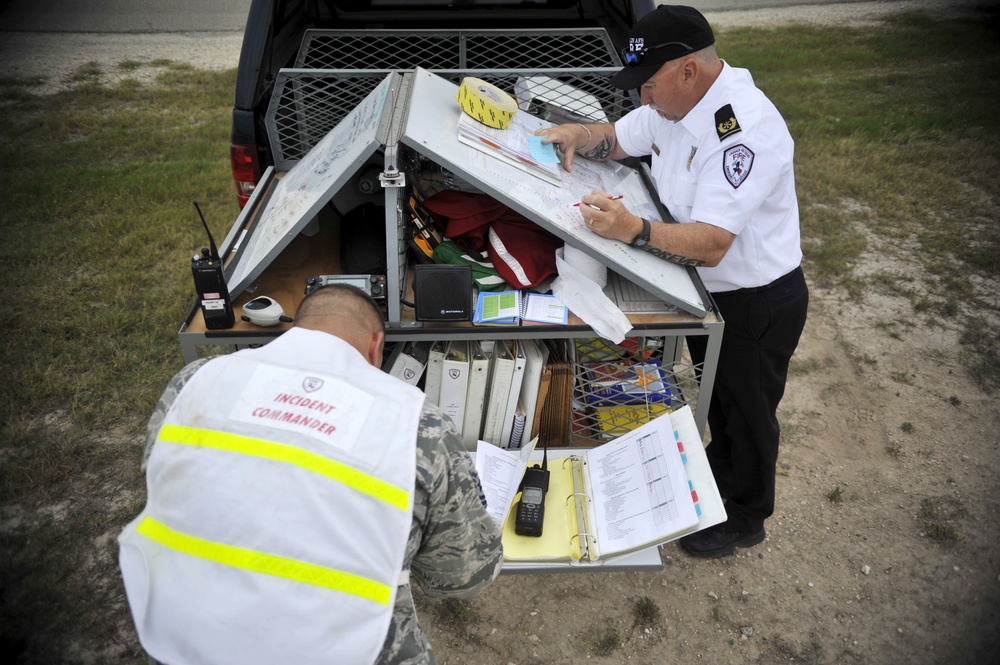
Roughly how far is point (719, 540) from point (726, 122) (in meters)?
1.54

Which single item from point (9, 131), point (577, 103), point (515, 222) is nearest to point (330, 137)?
point (515, 222)

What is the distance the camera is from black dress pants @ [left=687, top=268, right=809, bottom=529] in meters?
2.21

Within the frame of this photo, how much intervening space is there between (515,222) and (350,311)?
2.64ft

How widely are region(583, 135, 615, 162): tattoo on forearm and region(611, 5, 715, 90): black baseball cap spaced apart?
0.46m

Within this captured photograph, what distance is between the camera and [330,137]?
2.43 m

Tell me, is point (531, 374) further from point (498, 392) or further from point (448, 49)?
point (448, 49)

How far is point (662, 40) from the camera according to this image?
201 cm

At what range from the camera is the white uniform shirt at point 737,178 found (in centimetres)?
195

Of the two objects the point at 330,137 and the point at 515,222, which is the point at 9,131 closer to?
the point at 330,137

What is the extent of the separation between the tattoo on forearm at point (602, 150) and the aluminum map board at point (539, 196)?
0.34 m

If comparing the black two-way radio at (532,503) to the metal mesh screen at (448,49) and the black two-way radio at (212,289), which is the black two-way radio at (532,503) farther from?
the metal mesh screen at (448,49)

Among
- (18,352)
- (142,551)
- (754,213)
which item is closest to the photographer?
(142,551)

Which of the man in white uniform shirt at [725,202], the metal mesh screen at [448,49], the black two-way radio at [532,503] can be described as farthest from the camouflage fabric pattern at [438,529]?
the metal mesh screen at [448,49]

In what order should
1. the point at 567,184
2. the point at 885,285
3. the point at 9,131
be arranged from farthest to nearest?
the point at 9,131 → the point at 885,285 → the point at 567,184
